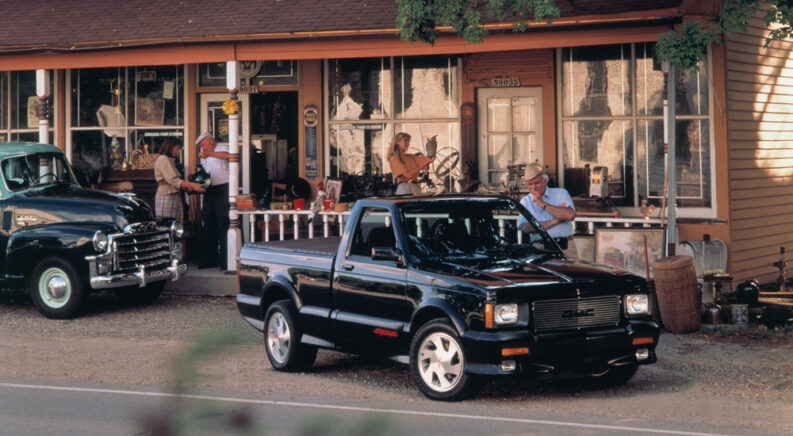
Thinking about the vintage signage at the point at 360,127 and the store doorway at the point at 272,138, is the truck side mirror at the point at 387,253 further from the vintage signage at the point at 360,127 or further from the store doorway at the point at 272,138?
the store doorway at the point at 272,138

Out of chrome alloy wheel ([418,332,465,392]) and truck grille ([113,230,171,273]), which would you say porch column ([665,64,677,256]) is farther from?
truck grille ([113,230,171,273])

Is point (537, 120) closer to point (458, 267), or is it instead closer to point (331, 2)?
point (331, 2)

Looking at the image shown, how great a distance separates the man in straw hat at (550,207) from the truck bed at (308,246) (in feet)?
7.52

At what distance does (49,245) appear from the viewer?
12492 mm

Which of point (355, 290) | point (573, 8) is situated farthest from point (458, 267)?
point (573, 8)

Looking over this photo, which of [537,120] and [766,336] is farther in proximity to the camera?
[537,120]

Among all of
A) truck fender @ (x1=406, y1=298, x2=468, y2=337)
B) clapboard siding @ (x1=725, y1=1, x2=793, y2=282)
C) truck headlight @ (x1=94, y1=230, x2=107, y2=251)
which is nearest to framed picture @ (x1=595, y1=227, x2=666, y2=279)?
clapboard siding @ (x1=725, y1=1, x2=793, y2=282)

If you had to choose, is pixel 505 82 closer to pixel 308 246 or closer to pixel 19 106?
pixel 308 246

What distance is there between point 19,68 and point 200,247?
3.87 m

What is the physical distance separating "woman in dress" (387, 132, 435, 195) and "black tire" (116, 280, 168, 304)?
11.2ft

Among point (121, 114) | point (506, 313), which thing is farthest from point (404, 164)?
point (506, 313)

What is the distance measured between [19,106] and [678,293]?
40.5 ft

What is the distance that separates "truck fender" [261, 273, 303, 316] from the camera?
899cm

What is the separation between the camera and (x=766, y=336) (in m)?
10.7
